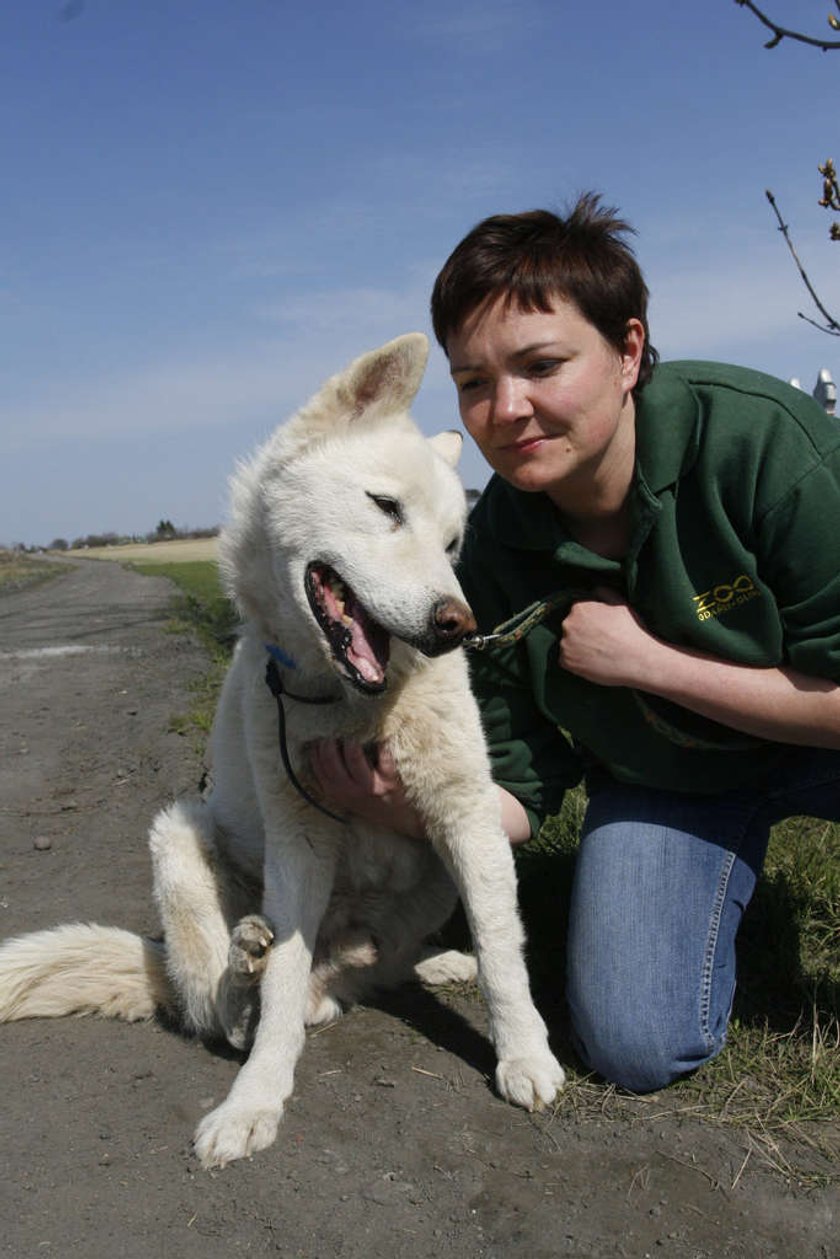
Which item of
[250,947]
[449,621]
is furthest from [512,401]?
[250,947]

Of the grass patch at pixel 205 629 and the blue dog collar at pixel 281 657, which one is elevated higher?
the blue dog collar at pixel 281 657

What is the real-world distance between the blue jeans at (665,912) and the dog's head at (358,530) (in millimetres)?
828

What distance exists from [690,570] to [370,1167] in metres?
1.52

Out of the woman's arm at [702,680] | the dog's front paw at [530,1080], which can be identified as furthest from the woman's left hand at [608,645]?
the dog's front paw at [530,1080]

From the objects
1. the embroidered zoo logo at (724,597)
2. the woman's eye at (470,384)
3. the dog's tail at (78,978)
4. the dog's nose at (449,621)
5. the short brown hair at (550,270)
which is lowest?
the dog's tail at (78,978)

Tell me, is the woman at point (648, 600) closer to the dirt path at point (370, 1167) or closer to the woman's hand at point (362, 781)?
the woman's hand at point (362, 781)

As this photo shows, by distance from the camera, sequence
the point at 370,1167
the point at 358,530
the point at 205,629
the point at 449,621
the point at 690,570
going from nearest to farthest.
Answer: the point at 370,1167 → the point at 449,621 → the point at 358,530 → the point at 690,570 → the point at 205,629

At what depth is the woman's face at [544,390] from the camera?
2385 mm

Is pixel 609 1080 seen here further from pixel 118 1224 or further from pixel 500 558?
pixel 500 558

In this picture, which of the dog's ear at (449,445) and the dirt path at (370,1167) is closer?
the dirt path at (370,1167)

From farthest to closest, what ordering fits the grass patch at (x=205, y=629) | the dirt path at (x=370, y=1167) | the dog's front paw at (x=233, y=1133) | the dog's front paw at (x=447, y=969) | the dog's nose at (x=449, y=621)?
1. the grass patch at (x=205, y=629)
2. the dog's front paw at (x=447, y=969)
3. the dog's nose at (x=449, y=621)
4. the dog's front paw at (x=233, y=1133)
5. the dirt path at (x=370, y=1167)

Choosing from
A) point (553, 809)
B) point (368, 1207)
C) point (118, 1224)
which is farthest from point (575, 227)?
point (118, 1224)

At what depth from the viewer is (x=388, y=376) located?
8.24 feet

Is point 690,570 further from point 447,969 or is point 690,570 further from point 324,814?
point 447,969
